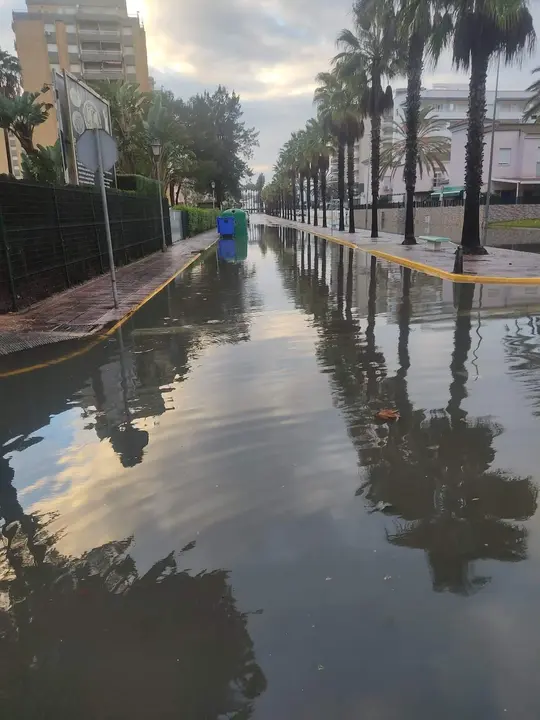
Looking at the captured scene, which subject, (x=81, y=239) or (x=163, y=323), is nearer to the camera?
(x=163, y=323)

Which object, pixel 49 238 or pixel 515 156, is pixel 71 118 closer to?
pixel 49 238

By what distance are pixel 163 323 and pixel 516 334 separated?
635 cm

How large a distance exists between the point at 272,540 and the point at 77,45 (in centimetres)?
10104

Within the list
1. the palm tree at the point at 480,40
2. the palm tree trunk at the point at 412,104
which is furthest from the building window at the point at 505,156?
the palm tree at the point at 480,40

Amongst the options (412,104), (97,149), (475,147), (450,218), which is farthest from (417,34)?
(450,218)

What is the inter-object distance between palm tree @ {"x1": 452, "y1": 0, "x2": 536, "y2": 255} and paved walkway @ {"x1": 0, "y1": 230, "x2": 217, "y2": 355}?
45.0 ft

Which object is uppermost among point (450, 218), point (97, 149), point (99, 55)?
point (99, 55)

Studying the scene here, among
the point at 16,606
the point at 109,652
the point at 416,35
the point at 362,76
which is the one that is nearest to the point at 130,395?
the point at 16,606

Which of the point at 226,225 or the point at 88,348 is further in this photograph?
the point at 226,225

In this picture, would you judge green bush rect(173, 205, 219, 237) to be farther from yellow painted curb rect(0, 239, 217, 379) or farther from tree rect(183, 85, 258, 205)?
yellow painted curb rect(0, 239, 217, 379)

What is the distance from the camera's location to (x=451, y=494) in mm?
Result: 4066

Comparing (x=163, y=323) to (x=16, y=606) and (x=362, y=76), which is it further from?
(x=362, y=76)

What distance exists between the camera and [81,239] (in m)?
15.6

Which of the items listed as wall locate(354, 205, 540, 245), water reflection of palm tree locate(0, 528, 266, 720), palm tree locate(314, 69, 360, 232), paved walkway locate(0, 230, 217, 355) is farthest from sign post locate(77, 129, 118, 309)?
wall locate(354, 205, 540, 245)
